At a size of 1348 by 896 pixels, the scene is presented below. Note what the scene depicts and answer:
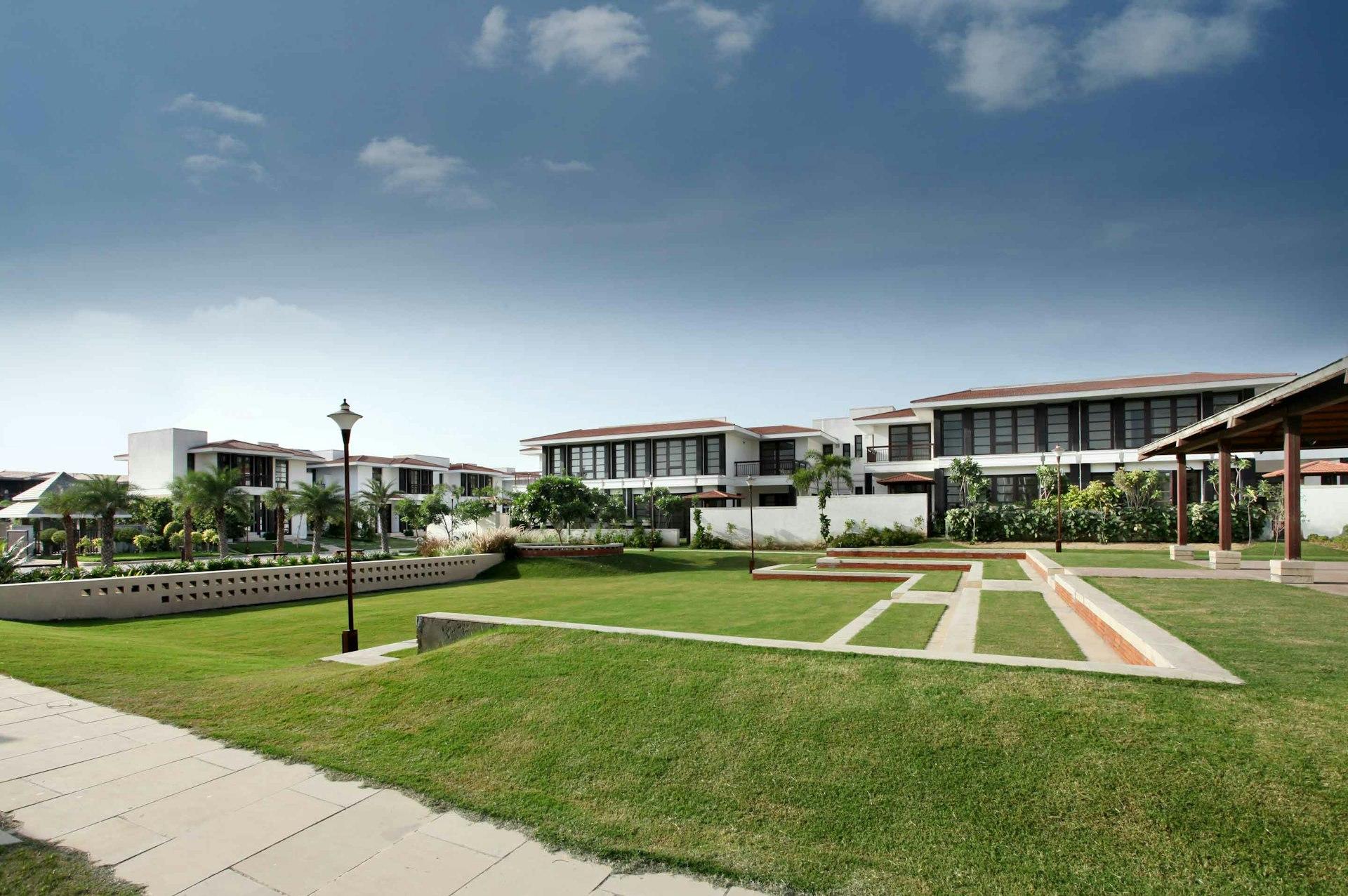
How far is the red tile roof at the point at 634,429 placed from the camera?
3728 cm

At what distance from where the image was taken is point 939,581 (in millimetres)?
15273

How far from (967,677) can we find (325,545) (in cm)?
4433

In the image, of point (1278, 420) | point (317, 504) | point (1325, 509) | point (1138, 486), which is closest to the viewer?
point (1278, 420)

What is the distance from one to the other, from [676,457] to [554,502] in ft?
47.7

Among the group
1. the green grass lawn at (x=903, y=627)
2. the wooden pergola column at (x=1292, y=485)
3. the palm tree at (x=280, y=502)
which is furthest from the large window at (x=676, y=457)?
the wooden pergola column at (x=1292, y=485)

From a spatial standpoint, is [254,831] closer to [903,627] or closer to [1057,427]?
[903,627]

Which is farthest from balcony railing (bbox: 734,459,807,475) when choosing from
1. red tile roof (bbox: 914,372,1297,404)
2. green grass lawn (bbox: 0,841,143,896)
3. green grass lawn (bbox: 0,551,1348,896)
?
green grass lawn (bbox: 0,841,143,896)

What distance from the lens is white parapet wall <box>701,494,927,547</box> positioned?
28500 mm

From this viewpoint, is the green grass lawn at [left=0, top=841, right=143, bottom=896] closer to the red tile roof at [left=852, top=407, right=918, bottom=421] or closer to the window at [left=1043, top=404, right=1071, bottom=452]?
the window at [left=1043, top=404, right=1071, bottom=452]

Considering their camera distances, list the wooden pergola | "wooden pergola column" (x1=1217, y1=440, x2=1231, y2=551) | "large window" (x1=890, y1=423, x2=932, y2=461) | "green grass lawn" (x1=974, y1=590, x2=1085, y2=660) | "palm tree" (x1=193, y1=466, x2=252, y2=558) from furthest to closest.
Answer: "large window" (x1=890, y1=423, x2=932, y2=461) → "palm tree" (x1=193, y1=466, x2=252, y2=558) → "wooden pergola column" (x1=1217, y1=440, x2=1231, y2=551) → the wooden pergola → "green grass lawn" (x1=974, y1=590, x2=1085, y2=660)

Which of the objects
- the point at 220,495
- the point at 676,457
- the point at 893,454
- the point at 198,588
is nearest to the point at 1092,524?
the point at 893,454

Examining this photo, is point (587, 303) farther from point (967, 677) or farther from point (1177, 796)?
point (1177, 796)

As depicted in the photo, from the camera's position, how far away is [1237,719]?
409 cm

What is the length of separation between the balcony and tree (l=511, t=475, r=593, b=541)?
16.4 m
